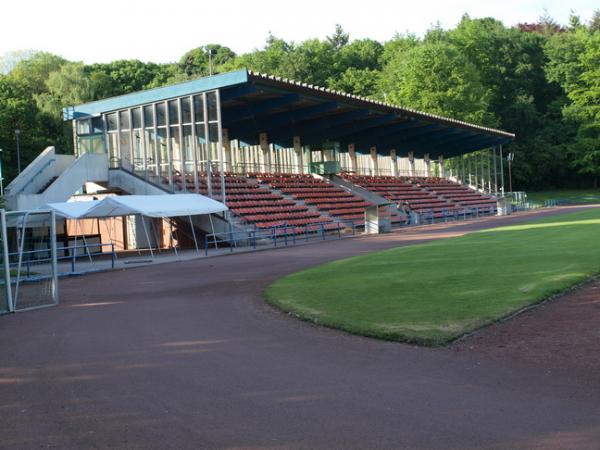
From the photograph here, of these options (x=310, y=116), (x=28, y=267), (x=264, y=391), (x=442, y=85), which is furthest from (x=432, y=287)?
(x=442, y=85)

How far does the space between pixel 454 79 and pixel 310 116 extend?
114 ft

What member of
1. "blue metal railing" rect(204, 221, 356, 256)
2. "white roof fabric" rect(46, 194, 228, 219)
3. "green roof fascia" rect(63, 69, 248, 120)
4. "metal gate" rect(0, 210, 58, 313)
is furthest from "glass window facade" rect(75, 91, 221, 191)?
"metal gate" rect(0, 210, 58, 313)

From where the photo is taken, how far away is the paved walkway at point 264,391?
5.21m

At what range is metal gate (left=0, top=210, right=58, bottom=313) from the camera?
12.8 metres

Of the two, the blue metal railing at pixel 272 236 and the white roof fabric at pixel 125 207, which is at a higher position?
the white roof fabric at pixel 125 207

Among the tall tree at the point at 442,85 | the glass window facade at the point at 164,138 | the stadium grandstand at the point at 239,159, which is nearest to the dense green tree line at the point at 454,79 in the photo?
the tall tree at the point at 442,85

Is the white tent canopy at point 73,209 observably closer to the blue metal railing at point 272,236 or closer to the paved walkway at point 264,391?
the blue metal railing at point 272,236

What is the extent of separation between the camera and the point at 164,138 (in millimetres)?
33281

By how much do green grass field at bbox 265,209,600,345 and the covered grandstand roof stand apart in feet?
48.8

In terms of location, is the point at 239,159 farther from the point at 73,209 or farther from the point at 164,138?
the point at 73,209

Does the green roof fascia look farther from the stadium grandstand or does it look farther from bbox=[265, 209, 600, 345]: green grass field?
bbox=[265, 209, 600, 345]: green grass field

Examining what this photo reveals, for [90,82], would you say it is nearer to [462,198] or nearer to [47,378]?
[462,198]

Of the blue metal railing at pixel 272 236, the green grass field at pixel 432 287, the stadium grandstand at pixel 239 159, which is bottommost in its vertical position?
the green grass field at pixel 432 287

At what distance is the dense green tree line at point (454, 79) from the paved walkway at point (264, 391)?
5862cm
